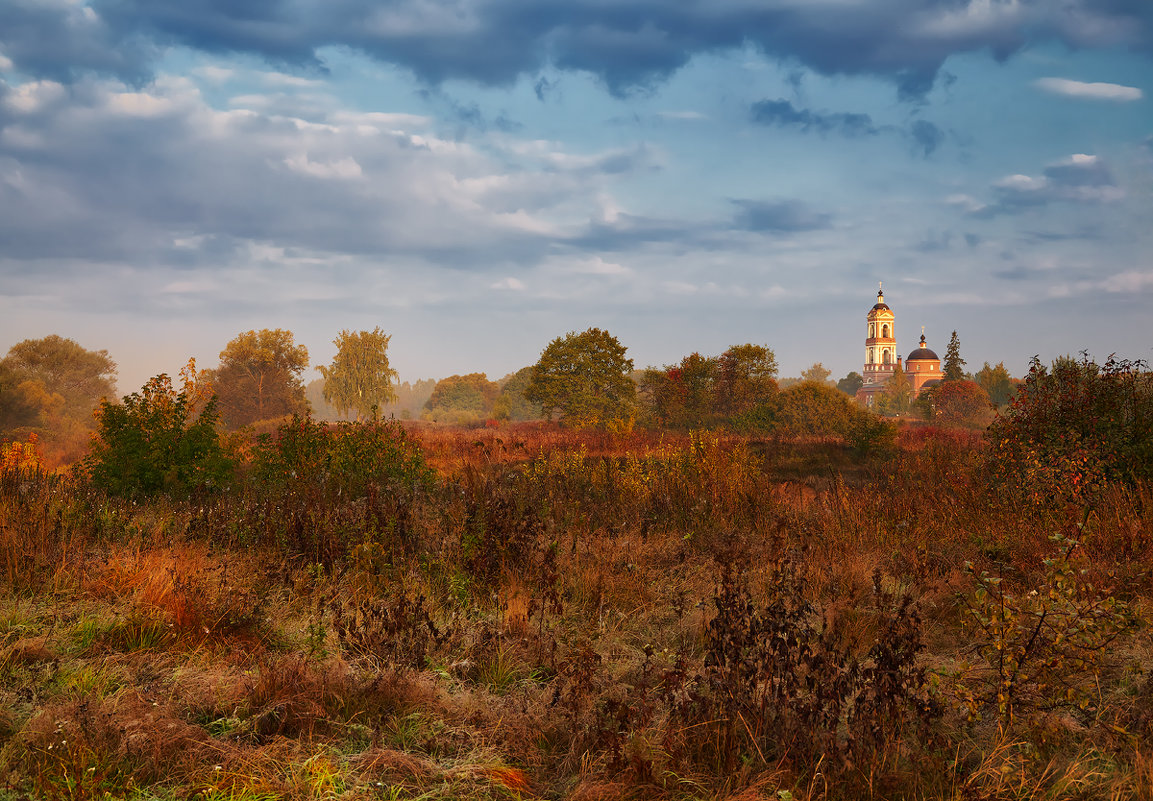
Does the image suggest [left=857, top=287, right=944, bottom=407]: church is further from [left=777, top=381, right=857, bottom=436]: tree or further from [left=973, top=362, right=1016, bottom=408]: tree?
[left=777, top=381, right=857, bottom=436]: tree

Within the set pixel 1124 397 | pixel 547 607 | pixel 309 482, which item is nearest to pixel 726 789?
pixel 547 607

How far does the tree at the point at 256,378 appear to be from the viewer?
48.2 meters

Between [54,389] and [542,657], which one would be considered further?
[54,389]

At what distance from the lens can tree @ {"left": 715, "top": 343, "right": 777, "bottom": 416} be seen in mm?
36438

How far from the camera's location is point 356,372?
184ft

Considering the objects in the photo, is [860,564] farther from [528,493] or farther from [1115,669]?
[528,493]

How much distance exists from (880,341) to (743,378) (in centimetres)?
10174

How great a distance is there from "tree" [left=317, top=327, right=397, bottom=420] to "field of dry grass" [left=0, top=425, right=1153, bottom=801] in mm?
49382

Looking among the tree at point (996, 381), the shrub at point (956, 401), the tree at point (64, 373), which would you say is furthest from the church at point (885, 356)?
the tree at point (64, 373)

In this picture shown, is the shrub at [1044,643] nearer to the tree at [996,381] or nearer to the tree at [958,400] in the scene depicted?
the tree at [958,400]

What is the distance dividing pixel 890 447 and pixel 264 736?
22.2 metres

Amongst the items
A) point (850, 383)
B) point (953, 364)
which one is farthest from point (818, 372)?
point (953, 364)

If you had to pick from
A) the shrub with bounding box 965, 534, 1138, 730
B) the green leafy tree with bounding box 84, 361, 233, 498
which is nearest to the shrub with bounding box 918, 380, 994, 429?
the green leafy tree with bounding box 84, 361, 233, 498

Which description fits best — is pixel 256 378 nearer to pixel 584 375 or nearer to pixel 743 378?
pixel 584 375
